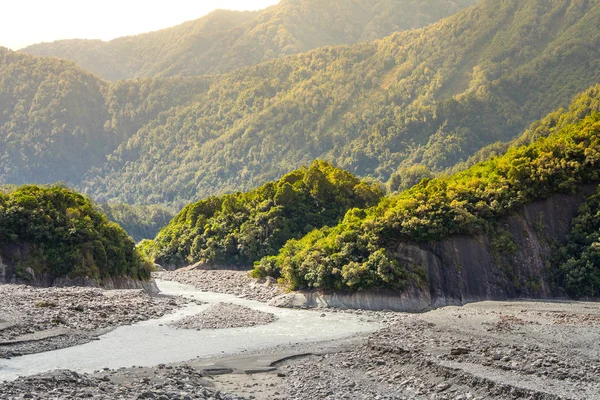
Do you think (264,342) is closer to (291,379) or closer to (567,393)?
(291,379)

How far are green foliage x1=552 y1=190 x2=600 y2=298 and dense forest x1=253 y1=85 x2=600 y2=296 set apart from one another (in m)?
0.10

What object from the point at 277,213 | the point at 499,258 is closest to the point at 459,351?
the point at 499,258

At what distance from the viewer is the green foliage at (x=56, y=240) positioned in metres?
82.4

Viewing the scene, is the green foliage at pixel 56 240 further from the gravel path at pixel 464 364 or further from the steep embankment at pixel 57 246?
the gravel path at pixel 464 364

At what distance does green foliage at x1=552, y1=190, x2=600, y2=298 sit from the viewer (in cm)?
7244

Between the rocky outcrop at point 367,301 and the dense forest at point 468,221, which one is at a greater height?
the dense forest at point 468,221

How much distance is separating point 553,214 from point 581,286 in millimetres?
9398

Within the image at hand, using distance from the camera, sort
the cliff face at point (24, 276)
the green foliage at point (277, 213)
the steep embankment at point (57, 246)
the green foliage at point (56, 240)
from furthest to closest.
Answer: the green foliage at point (277, 213) < the green foliage at point (56, 240) < the steep embankment at point (57, 246) < the cliff face at point (24, 276)

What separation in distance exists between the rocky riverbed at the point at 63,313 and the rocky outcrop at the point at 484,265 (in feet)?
55.2

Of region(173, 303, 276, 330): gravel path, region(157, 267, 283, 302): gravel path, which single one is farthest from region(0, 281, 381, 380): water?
region(157, 267, 283, 302): gravel path

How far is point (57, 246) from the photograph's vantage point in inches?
3310

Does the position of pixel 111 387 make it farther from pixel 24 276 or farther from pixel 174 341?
pixel 24 276

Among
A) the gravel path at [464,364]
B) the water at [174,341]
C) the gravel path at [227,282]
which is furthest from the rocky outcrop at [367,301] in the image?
the gravel path at [464,364]

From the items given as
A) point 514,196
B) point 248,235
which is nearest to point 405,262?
point 514,196
